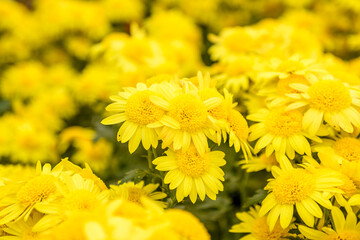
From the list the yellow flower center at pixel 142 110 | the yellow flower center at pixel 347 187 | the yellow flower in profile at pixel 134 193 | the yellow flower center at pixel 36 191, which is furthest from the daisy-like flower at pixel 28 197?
the yellow flower center at pixel 347 187

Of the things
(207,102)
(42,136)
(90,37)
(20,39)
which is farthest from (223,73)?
(20,39)

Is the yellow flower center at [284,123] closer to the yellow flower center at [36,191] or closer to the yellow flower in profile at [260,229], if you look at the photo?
the yellow flower in profile at [260,229]

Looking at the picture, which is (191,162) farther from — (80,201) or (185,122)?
(80,201)

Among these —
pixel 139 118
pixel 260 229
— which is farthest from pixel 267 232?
pixel 139 118

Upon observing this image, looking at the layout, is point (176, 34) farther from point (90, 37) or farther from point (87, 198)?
point (87, 198)

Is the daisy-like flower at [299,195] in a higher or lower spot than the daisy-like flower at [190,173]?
lower

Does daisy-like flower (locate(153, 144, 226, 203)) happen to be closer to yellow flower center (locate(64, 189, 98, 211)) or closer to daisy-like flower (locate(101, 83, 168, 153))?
daisy-like flower (locate(101, 83, 168, 153))

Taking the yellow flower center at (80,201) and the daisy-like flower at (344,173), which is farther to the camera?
the daisy-like flower at (344,173)
